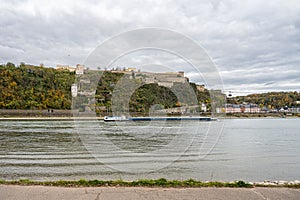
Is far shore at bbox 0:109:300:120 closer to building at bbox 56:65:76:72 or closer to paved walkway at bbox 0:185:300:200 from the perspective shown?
building at bbox 56:65:76:72

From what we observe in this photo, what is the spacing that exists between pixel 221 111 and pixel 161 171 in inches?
3479

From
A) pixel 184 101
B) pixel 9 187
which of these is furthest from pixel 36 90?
pixel 9 187

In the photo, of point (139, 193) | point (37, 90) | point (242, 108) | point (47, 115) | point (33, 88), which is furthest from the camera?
point (242, 108)

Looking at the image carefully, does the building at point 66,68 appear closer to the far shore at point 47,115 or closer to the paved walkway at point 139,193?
the far shore at point 47,115

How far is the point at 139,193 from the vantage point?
5598 millimetres

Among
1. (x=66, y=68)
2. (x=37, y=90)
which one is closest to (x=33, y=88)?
(x=37, y=90)

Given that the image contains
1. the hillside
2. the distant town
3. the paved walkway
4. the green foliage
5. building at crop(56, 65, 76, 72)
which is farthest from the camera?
building at crop(56, 65, 76, 72)

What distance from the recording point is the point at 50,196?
5.35m

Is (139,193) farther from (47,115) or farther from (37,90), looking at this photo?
(37,90)

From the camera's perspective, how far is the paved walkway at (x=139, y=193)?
5.34m

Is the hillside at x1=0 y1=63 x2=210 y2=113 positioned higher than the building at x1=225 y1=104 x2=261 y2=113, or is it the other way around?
the hillside at x1=0 y1=63 x2=210 y2=113

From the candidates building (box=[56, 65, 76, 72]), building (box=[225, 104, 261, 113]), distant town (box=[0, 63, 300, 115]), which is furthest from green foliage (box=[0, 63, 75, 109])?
building (box=[225, 104, 261, 113])

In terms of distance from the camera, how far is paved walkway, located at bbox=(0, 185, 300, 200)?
534cm

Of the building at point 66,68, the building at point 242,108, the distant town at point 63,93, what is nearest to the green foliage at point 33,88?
the distant town at point 63,93
